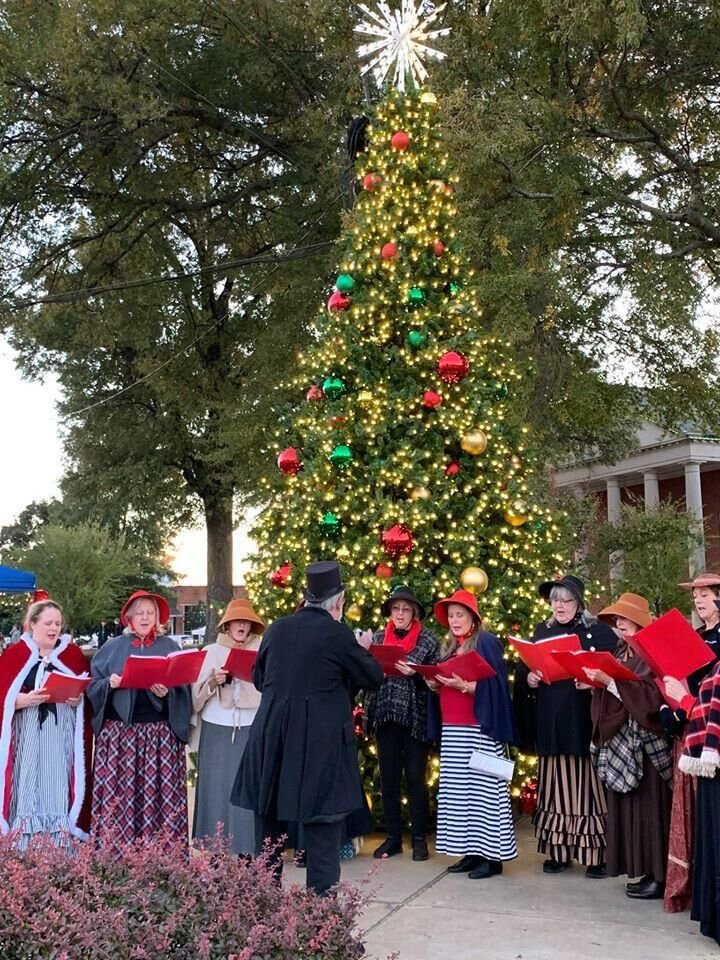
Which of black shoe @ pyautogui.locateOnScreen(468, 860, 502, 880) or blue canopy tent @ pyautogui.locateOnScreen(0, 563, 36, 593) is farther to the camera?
blue canopy tent @ pyautogui.locateOnScreen(0, 563, 36, 593)

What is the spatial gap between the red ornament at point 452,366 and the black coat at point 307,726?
3.49 metres

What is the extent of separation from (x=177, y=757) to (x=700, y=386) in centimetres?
1528

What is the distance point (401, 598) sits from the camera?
23.8ft

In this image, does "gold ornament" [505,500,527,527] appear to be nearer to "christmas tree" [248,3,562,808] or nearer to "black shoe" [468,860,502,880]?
"christmas tree" [248,3,562,808]

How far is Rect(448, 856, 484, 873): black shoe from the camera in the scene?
22.5ft

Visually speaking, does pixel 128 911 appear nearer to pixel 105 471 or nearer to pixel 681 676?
pixel 681 676

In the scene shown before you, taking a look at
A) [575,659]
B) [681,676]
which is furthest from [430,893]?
[681,676]

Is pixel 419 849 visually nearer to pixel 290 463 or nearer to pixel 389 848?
pixel 389 848

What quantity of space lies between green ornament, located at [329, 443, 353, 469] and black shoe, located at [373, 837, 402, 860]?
9.65 feet

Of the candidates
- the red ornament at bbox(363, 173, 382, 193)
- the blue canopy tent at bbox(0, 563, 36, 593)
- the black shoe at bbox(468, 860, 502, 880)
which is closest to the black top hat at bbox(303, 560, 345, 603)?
the black shoe at bbox(468, 860, 502, 880)

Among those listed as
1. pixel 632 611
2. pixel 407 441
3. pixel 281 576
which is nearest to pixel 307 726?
pixel 632 611

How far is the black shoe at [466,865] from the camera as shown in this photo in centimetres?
685

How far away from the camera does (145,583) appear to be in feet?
148

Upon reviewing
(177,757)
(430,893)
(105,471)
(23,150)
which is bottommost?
(430,893)
